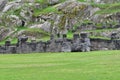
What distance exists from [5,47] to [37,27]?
4582cm

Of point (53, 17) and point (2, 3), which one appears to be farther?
point (2, 3)

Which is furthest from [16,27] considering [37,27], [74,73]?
[74,73]

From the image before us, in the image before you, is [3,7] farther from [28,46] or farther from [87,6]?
[28,46]

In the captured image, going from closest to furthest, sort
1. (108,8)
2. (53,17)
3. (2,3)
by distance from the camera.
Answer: (108,8)
(53,17)
(2,3)

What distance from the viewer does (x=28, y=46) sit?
68.6m

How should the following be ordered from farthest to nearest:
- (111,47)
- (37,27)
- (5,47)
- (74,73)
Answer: (37,27)
(5,47)
(111,47)
(74,73)

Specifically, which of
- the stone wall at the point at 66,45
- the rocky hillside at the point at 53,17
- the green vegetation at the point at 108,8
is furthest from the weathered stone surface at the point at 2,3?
the stone wall at the point at 66,45

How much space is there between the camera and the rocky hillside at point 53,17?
111 metres

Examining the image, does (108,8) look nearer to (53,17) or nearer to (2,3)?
(53,17)

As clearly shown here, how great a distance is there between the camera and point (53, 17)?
118m

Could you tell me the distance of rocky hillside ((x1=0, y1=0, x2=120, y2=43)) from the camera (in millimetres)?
110688

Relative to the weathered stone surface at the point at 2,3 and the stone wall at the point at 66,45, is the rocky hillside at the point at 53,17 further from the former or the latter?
the stone wall at the point at 66,45

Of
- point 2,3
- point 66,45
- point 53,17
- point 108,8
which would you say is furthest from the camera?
point 2,3

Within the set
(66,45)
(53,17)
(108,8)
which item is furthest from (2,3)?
(66,45)
